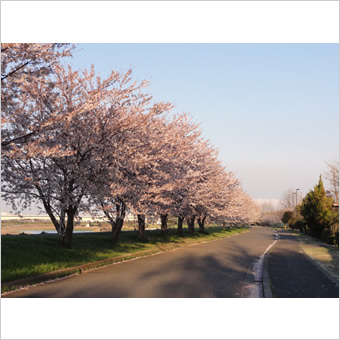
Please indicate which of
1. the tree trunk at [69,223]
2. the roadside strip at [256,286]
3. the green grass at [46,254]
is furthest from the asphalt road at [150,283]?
the tree trunk at [69,223]

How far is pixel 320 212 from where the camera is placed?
130ft

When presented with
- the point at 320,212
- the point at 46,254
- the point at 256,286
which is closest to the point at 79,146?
the point at 46,254

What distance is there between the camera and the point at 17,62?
10719mm

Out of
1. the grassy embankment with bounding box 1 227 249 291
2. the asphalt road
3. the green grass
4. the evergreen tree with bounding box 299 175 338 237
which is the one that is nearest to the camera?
the asphalt road

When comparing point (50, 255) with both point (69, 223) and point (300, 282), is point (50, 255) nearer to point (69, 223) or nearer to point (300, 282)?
point (69, 223)

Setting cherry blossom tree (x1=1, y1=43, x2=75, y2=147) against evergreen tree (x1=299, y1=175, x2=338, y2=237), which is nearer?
cherry blossom tree (x1=1, y1=43, x2=75, y2=147)

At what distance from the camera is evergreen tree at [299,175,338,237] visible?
1521 inches

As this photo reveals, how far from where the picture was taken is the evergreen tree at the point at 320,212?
38.6 m

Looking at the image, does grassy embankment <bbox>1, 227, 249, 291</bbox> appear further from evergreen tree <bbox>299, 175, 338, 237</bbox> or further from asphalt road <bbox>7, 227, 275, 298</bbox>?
evergreen tree <bbox>299, 175, 338, 237</bbox>

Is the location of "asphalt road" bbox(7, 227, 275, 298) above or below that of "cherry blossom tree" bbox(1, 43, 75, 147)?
below

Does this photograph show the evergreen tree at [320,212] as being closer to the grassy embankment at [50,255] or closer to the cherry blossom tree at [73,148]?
the grassy embankment at [50,255]

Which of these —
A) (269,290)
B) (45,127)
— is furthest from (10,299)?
(269,290)

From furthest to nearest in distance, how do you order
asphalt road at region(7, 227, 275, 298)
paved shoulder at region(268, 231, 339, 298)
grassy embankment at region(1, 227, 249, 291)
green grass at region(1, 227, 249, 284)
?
green grass at region(1, 227, 249, 284) → grassy embankment at region(1, 227, 249, 291) → paved shoulder at region(268, 231, 339, 298) → asphalt road at region(7, 227, 275, 298)

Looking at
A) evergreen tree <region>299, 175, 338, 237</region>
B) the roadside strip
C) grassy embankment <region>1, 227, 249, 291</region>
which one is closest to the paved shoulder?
the roadside strip
